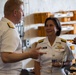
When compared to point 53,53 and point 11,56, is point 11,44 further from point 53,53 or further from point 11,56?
point 53,53

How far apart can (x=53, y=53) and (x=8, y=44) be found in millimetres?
1093

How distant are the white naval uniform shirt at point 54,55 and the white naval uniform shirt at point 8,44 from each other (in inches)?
34.9

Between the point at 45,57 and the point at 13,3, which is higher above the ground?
the point at 13,3

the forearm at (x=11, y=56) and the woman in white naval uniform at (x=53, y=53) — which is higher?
the forearm at (x=11, y=56)

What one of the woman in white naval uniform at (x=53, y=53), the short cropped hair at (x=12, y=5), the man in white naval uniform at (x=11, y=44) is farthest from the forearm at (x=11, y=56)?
the woman in white naval uniform at (x=53, y=53)

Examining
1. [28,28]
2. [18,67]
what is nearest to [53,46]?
[18,67]

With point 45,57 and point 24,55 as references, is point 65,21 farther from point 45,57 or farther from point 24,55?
point 24,55

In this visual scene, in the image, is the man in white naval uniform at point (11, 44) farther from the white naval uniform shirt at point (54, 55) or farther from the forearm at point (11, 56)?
the white naval uniform shirt at point (54, 55)

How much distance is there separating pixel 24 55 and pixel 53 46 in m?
1.09

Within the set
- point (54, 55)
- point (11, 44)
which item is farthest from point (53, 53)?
point (11, 44)

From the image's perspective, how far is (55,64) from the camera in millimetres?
2371

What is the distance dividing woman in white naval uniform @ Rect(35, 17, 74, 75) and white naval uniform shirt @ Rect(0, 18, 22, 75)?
0.86m

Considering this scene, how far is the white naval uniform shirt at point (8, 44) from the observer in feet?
4.93

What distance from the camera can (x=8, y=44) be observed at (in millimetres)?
1500
